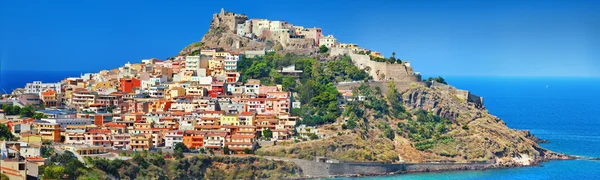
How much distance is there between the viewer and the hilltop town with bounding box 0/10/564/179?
33.0m

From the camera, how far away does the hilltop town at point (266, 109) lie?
32969mm

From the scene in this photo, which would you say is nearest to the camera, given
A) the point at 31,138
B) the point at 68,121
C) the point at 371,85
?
the point at 31,138

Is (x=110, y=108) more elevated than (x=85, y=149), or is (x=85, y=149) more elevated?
(x=110, y=108)

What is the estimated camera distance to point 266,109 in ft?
121

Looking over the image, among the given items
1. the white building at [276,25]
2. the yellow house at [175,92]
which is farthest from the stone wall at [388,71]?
the yellow house at [175,92]

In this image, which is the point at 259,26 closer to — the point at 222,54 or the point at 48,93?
the point at 222,54

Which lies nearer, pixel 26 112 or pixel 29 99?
pixel 26 112

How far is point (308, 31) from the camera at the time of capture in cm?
4669

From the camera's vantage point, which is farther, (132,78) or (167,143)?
(132,78)

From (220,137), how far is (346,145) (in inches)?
163

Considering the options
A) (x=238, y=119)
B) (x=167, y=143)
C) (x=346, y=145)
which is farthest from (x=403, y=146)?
(x=167, y=143)

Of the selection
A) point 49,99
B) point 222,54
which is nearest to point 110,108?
point 49,99

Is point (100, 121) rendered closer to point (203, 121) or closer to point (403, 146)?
point (203, 121)

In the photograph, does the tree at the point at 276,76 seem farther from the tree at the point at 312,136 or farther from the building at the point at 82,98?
the building at the point at 82,98
